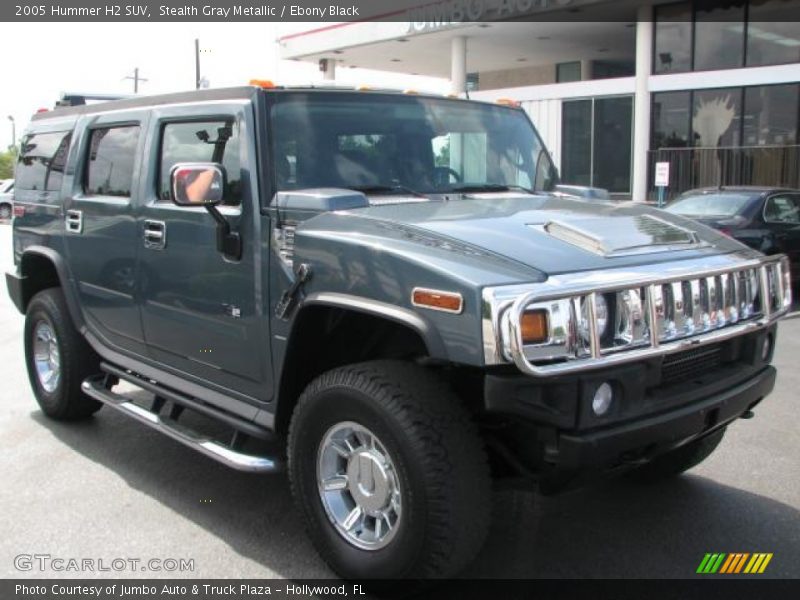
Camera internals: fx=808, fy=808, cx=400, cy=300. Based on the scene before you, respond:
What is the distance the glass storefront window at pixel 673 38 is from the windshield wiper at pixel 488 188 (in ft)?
55.6

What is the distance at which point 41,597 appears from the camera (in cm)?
333

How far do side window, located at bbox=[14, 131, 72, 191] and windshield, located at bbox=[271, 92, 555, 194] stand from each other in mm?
2324

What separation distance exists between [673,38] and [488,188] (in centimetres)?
1757

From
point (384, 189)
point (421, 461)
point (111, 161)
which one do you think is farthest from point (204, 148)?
point (421, 461)

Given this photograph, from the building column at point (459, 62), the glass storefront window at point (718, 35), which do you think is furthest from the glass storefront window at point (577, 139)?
the building column at point (459, 62)

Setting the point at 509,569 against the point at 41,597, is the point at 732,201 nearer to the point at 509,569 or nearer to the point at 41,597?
the point at 509,569

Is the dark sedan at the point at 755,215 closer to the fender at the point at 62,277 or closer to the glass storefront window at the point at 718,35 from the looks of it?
the fender at the point at 62,277

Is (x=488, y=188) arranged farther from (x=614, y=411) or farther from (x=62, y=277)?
(x=62, y=277)

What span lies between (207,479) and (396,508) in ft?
6.06

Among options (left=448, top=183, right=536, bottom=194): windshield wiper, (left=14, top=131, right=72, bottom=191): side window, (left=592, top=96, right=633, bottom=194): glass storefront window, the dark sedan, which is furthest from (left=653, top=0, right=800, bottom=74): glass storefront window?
(left=14, top=131, right=72, bottom=191): side window

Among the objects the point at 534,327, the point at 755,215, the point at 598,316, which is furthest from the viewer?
the point at 755,215

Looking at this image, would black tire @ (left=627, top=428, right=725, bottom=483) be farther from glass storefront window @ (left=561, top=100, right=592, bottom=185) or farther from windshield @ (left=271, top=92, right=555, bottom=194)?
glass storefront window @ (left=561, top=100, right=592, bottom=185)

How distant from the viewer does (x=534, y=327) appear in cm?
269

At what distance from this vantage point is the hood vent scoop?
10.4 feet
